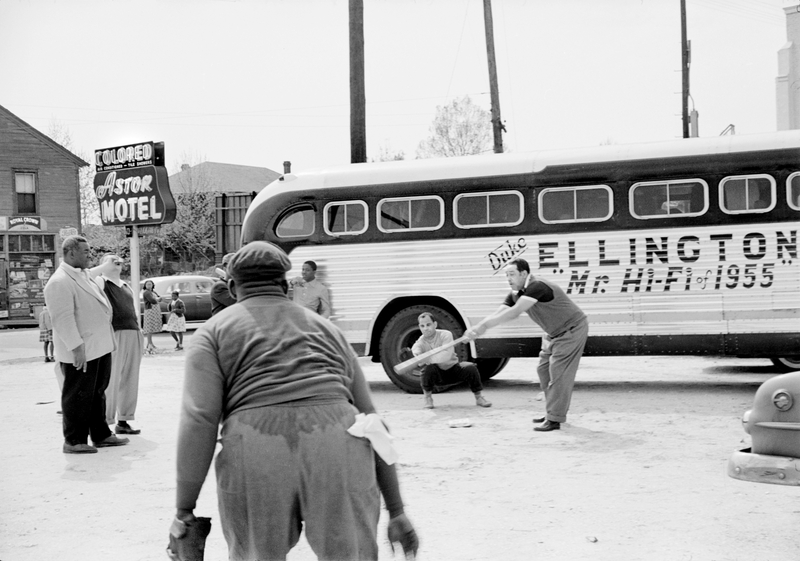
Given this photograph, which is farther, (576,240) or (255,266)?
(576,240)

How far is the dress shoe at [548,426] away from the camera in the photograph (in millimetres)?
8289

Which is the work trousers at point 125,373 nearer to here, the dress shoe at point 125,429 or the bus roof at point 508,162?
the dress shoe at point 125,429

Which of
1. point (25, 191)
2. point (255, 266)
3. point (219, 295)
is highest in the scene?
point (25, 191)

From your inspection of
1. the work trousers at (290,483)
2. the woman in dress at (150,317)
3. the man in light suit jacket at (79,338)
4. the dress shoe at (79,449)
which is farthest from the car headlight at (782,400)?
the woman in dress at (150,317)

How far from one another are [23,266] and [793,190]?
2987 centimetres

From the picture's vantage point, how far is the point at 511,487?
20.2 feet

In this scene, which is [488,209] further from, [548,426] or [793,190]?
[548,426]

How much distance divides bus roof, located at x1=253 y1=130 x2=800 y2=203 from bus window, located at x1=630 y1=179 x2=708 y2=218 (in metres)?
0.35

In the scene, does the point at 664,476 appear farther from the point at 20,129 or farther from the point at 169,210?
the point at 20,129

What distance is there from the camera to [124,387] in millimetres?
8438

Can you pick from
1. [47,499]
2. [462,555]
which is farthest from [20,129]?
[462,555]

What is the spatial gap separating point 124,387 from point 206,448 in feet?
19.9

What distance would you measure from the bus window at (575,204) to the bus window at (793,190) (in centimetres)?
200

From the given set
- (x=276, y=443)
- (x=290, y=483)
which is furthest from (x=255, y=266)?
(x=290, y=483)
